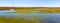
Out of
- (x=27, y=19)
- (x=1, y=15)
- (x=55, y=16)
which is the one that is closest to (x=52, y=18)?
(x=55, y=16)

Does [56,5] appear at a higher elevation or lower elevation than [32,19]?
higher

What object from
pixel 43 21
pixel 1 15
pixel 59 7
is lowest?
pixel 43 21

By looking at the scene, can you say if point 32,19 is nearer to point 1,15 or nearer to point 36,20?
point 36,20

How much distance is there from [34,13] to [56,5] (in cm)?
31

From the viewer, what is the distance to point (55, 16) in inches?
47.6

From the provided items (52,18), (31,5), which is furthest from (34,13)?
(52,18)

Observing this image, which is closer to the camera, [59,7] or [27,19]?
[59,7]

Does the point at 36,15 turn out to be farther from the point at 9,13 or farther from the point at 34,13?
the point at 9,13

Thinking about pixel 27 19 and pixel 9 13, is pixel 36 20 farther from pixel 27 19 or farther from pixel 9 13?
pixel 9 13

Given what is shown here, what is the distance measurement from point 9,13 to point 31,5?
1.12 ft

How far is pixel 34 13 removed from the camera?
118 centimetres

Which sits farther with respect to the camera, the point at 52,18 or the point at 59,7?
→ the point at 52,18

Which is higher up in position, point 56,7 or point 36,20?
point 56,7

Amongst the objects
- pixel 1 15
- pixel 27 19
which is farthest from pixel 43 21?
pixel 1 15
